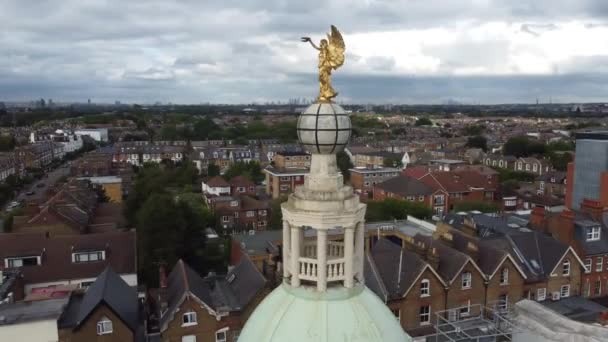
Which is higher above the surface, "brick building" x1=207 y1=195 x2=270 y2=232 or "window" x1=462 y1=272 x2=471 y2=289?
"window" x1=462 y1=272 x2=471 y2=289

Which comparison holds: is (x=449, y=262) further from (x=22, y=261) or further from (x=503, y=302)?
(x=22, y=261)

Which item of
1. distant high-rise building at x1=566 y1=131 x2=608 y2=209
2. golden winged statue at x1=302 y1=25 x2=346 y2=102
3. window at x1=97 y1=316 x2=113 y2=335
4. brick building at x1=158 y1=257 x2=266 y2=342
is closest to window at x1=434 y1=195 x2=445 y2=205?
distant high-rise building at x1=566 y1=131 x2=608 y2=209

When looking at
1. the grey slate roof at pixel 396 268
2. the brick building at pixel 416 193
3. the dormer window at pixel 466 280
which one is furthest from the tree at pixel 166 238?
the brick building at pixel 416 193

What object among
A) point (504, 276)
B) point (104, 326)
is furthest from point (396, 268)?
point (104, 326)

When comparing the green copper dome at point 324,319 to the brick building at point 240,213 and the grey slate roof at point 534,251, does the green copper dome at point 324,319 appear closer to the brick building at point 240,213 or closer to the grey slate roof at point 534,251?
the grey slate roof at point 534,251

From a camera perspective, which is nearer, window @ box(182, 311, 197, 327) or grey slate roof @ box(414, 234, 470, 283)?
window @ box(182, 311, 197, 327)

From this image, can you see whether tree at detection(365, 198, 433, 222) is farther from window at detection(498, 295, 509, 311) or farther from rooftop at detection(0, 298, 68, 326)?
rooftop at detection(0, 298, 68, 326)
